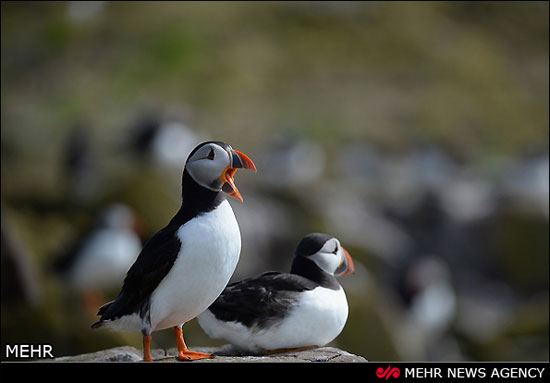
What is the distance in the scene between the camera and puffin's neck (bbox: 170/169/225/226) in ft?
11.1

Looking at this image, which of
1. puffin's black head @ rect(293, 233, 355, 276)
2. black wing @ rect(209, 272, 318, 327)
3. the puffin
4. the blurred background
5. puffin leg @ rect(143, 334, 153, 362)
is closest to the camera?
puffin leg @ rect(143, 334, 153, 362)

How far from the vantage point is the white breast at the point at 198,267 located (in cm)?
329

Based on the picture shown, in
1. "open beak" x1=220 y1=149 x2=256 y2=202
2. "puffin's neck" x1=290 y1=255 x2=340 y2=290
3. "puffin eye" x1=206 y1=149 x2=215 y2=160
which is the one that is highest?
"puffin eye" x1=206 y1=149 x2=215 y2=160

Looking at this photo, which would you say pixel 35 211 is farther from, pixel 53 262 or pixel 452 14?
pixel 452 14

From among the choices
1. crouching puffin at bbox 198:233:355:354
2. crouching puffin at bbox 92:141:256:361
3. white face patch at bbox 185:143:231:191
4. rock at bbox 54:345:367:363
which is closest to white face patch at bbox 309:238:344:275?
crouching puffin at bbox 198:233:355:354

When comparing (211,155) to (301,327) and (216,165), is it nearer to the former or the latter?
(216,165)

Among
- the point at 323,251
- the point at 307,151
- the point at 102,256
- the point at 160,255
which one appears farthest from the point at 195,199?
the point at 307,151

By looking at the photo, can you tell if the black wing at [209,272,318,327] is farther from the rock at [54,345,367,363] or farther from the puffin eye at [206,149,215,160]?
the puffin eye at [206,149,215,160]

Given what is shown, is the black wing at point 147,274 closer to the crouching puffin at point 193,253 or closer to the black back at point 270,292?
the crouching puffin at point 193,253

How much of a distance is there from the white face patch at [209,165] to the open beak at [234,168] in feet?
0.07

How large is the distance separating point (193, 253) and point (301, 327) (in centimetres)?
88

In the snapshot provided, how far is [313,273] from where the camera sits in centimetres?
407

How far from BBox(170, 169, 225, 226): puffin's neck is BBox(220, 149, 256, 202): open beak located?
0.22 feet
